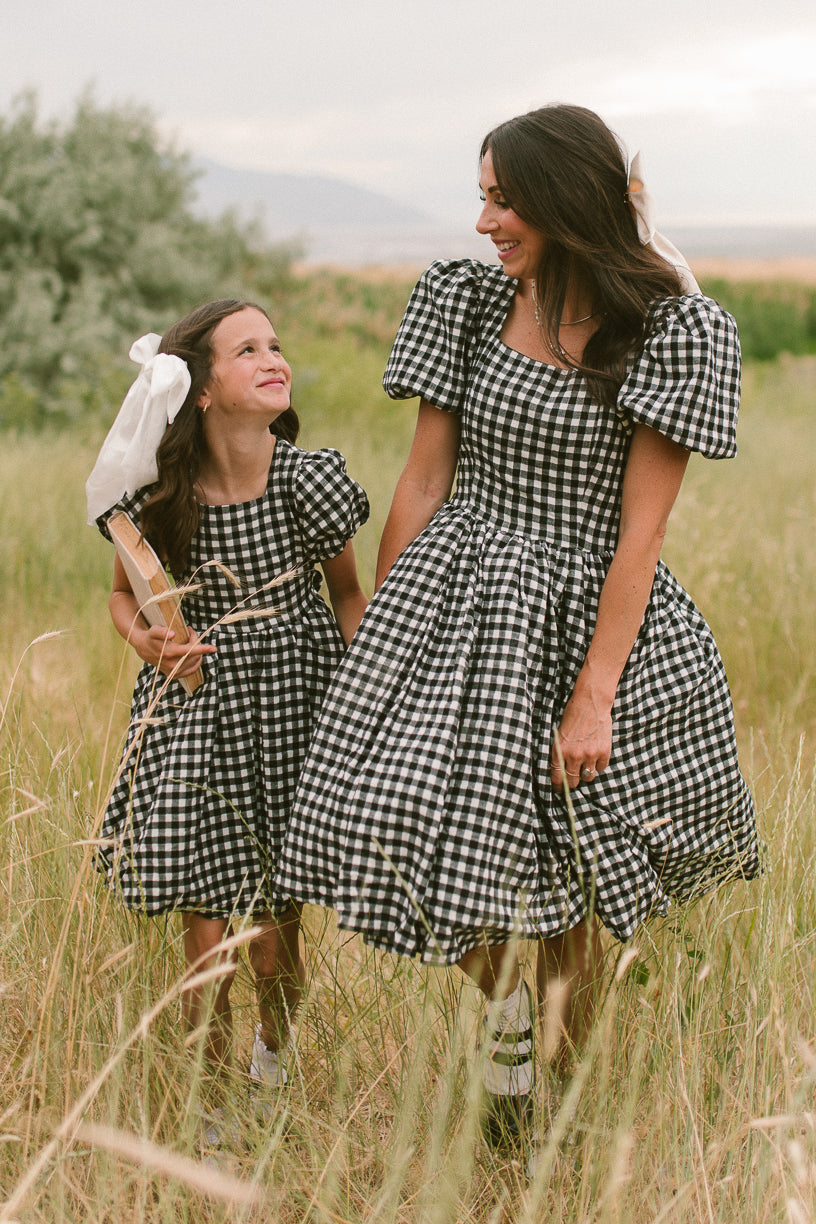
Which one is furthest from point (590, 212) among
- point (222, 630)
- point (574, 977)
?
point (574, 977)

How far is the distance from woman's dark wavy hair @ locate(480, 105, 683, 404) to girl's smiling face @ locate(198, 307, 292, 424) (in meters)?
0.58

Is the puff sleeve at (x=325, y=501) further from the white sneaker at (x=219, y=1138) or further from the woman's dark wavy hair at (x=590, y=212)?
the white sneaker at (x=219, y=1138)

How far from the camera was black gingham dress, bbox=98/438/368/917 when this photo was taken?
7.21 feet

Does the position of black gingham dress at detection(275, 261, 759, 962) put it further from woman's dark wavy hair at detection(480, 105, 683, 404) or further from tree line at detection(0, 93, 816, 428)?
tree line at detection(0, 93, 816, 428)

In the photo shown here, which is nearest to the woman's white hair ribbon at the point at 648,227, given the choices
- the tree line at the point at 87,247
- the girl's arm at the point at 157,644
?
the girl's arm at the point at 157,644

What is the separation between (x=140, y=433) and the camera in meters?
2.21

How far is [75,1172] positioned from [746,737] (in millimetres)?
3057

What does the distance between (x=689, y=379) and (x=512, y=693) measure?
662 mm

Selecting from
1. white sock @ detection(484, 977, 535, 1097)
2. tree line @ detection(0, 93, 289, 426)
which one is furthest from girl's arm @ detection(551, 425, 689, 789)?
tree line @ detection(0, 93, 289, 426)

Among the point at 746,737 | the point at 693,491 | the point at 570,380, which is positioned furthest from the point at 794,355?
the point at 570,380

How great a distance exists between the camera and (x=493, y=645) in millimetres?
2053

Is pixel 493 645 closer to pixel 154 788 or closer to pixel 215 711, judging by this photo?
pixel 215 711

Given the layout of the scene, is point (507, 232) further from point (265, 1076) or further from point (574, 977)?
point (265, 1076)

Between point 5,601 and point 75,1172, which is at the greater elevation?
point 5,601
